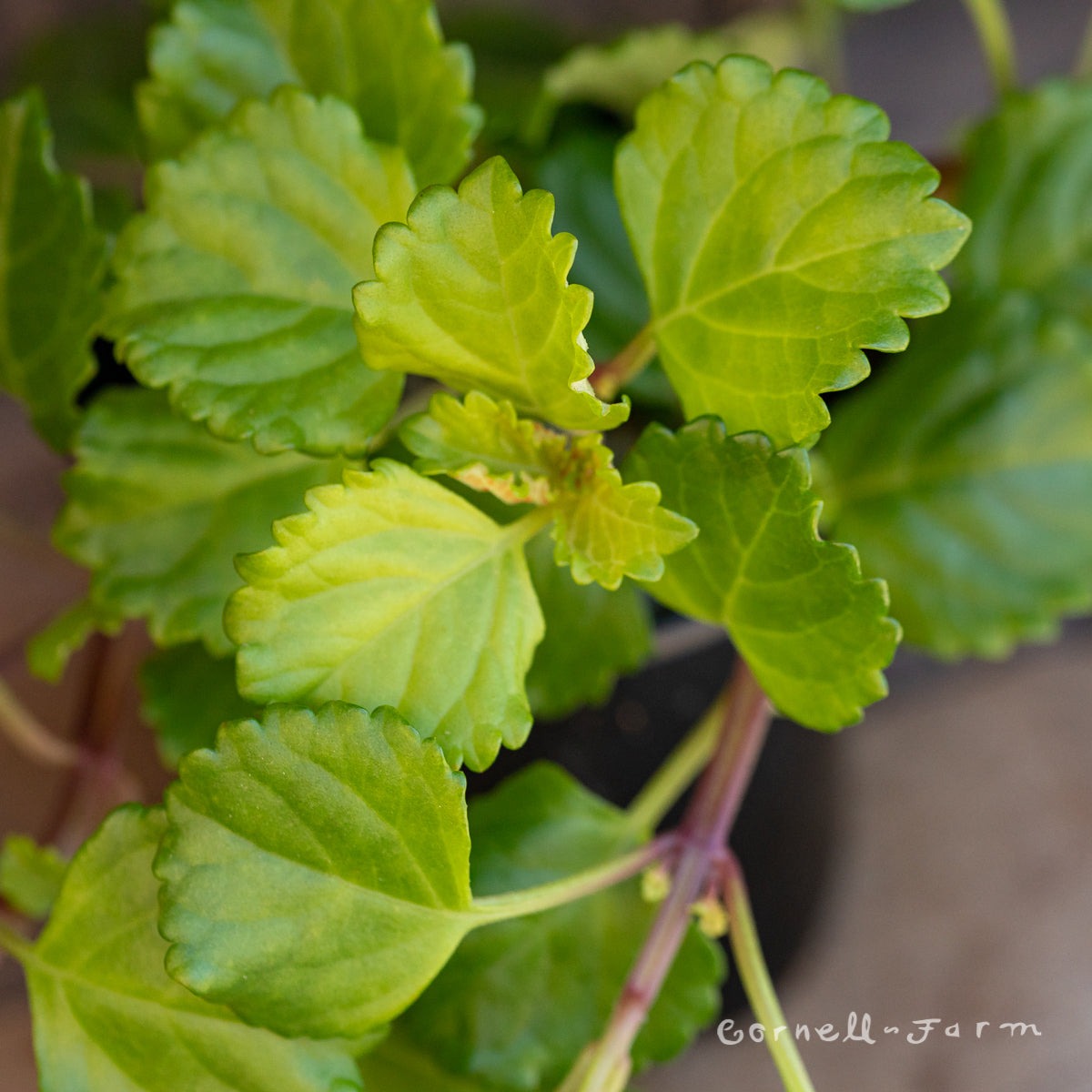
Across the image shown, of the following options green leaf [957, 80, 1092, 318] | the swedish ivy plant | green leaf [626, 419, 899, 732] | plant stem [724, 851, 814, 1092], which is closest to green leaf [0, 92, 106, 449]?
the swedish ivy plant

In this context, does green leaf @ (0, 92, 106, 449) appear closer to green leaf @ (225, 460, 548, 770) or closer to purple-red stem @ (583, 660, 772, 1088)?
green leaf @ (225, 460, 548, 770)

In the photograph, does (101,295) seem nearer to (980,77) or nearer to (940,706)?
(940,706)

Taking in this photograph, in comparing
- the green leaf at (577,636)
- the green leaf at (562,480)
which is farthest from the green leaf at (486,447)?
the green leaf at (577,636)

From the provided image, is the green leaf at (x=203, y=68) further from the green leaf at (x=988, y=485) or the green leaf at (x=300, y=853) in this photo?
the green leaf at (x=988, y=485)

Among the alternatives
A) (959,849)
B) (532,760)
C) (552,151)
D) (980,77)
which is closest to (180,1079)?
(532,760)

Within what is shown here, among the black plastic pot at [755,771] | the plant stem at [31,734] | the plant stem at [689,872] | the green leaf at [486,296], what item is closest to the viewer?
the green leaf at [486,296]

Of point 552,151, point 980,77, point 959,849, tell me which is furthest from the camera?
point 980,77
